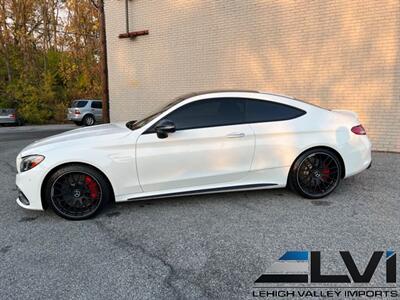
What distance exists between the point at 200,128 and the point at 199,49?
6.73 metres

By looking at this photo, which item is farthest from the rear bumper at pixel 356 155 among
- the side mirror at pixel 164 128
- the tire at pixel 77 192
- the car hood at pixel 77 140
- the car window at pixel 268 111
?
the tire at pixel 77 192

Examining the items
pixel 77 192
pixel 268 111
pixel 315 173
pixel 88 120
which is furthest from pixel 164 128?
pixel 88 120

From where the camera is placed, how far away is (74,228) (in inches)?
138

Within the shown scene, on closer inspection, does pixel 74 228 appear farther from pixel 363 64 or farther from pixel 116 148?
pixel 363 64

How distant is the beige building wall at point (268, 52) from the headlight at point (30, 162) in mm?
6687

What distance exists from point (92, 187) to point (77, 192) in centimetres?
18

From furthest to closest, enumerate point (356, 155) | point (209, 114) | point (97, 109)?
point (97, 109) → point (356, 155) → point (209, 114)

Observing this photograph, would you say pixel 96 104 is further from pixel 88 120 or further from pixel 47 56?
pixel 47 56

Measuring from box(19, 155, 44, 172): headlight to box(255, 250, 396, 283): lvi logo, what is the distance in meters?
2.71

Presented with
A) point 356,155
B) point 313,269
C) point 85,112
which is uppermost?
point 85,112

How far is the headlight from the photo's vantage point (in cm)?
355

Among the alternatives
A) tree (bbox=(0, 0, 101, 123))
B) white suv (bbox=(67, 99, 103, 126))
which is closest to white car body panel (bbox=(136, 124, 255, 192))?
white suv (bbox=(67, 99, 103, 126))

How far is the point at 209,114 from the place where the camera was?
13.1ft

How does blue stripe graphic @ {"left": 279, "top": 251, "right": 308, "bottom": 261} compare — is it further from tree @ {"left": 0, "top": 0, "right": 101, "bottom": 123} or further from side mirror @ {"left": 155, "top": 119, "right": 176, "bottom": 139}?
tree @ {"left": 0, "top": 0, "right": 101, "bottom": 123}
